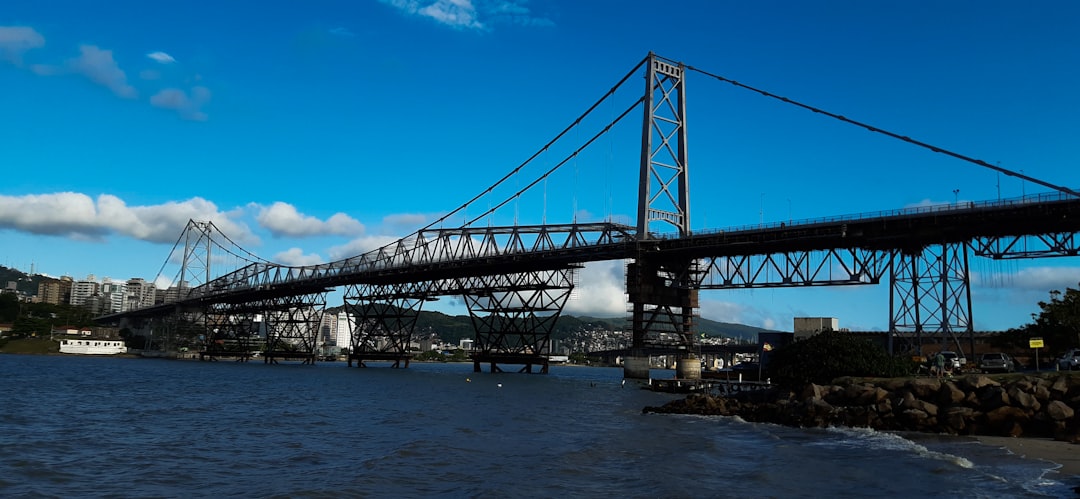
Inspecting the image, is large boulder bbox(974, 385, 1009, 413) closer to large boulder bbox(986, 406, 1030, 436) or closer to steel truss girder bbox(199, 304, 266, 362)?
large boulder bbox(986, 406, 1030, 436)

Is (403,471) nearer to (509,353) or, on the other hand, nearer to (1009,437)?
(1009,437)

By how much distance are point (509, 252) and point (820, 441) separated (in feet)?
215

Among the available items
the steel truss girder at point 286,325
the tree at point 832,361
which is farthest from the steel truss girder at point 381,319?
the tree at point 832,361

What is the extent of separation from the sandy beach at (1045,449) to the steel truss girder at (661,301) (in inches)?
1836

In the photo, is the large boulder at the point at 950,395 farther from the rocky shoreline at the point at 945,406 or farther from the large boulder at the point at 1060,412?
the large boulder at the point at 1060,412

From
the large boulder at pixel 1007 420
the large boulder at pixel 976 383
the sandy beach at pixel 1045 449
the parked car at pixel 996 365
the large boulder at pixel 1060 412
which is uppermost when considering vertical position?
the parked car at pixel 996 365

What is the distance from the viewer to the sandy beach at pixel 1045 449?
22719 millimetres

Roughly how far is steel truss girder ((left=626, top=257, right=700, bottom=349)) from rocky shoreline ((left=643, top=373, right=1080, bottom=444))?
3491 cm

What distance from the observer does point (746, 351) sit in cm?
14588

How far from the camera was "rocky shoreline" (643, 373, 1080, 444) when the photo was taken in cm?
2998

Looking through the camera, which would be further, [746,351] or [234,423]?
[746,351]

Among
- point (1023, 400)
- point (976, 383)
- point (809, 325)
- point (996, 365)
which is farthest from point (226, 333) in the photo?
point (1023, 400)

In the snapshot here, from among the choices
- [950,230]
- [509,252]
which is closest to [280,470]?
[950,230]

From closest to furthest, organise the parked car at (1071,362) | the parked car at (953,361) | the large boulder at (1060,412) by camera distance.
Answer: the large boulder at (1060,412) < the parked car at (1071,362) < the parked car at (953,361)
